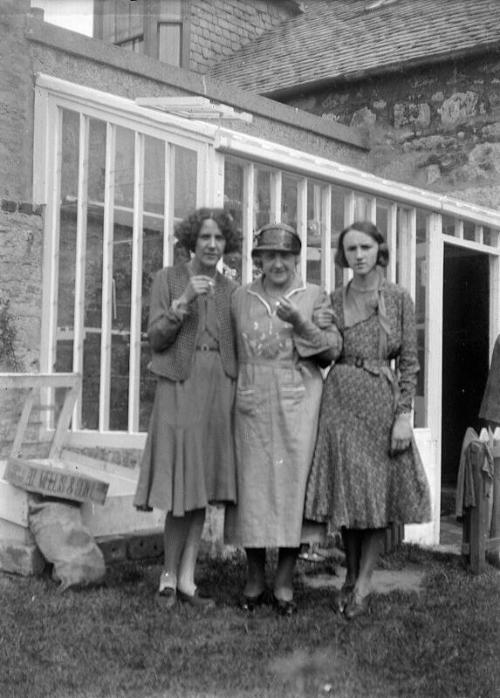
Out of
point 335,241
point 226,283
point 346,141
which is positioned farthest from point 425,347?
point 346,141

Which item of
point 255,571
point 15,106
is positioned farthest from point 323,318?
point 15,106

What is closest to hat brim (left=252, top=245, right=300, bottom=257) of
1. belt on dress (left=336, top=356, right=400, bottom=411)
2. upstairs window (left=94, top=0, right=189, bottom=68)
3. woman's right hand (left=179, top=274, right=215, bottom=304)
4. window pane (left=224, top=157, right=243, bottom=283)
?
woman's right hand (left=179, top=274, right=215, bottom=304)

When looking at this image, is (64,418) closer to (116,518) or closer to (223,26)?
(116,518)

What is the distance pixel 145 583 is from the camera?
4.50 metres

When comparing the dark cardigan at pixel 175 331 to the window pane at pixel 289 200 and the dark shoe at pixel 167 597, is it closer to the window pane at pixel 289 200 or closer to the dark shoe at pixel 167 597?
the dark shoe at pixel 167 597

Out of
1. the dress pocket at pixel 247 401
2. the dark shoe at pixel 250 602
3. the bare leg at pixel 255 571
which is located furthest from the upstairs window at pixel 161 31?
the dark shoe at pixel 250 602

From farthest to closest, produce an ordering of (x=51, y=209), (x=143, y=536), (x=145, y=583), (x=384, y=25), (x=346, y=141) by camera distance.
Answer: (x=384, y=25) → (x=346, y=141) → (x=51, y=209) → (x=143, y=536) → (x=145, y=583)

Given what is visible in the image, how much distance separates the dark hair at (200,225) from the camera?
418cm

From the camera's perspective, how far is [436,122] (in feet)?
29.4

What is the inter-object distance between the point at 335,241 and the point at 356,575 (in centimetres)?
235

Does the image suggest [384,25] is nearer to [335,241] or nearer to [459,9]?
[459,9]

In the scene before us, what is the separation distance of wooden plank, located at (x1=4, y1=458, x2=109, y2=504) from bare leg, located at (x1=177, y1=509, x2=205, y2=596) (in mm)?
631

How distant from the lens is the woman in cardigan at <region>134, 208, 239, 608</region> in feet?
13.3

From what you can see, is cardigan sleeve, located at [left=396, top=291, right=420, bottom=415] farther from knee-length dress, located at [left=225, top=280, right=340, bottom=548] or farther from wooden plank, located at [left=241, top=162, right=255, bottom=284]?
wooden plank, located at [left=241, top=162, right=255, bottom=284]
